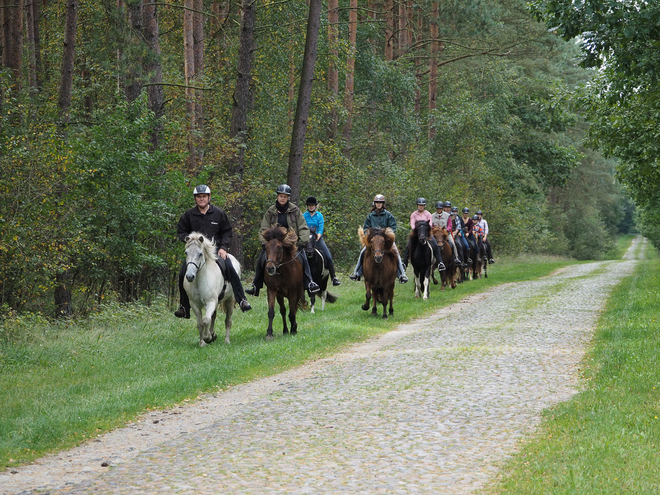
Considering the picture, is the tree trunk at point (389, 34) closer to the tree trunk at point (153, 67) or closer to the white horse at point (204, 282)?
the tree trunk at point (153, 67)

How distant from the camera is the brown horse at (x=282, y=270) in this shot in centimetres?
1417

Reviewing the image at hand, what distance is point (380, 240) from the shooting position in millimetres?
17281

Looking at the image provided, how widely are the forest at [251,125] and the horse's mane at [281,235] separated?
3342mm

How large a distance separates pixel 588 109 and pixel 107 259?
15.7 m

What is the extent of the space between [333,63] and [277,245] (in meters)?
17.0

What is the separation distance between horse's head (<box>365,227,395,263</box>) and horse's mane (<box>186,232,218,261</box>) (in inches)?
180

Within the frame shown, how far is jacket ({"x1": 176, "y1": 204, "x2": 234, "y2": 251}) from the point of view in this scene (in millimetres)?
13773

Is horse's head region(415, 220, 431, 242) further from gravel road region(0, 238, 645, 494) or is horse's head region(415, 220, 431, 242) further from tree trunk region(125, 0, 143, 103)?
gravel road region(0, 238, 645, 494)

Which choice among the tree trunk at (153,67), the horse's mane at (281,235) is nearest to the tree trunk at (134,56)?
the tree trunk at (153,67)

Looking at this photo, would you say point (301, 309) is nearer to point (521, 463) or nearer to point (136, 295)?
point (136, 295)

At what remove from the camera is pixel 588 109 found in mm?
25312

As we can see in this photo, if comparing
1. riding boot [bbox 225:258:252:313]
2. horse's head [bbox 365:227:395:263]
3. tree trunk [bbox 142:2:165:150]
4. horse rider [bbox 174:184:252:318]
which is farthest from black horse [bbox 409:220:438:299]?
horse rider [bbox 174:184:252:318]

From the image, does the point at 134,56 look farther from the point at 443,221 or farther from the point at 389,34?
the point at 389,34

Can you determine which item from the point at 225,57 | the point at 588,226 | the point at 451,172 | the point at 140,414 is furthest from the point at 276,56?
the point at 588,226
